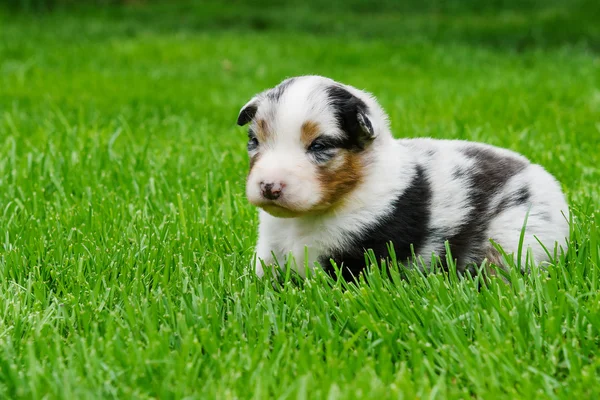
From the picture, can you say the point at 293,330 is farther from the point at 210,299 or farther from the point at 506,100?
the point at 506,100

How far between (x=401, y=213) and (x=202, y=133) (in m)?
3.68

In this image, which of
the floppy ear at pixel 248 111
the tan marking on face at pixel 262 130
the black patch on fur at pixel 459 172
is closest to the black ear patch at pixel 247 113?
the floppy ear at pixel 248 111

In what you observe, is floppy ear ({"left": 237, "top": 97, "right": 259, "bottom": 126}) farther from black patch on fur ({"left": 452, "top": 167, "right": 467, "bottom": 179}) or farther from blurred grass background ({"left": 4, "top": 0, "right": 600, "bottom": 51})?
blurred grass background ({"left": 4, "top": 0, "right": 600, "bottom": 51})

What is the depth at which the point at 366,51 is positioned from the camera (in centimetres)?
1267

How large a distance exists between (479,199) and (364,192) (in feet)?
2.02

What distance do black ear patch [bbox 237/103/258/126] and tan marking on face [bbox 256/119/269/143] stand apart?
0.70 ft

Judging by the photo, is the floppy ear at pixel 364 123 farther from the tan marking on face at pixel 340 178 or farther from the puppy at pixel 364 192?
the tan marking on face at pixel 340 178

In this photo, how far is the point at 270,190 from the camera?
3365 millimetres

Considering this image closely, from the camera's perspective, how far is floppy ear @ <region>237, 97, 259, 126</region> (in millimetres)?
3809

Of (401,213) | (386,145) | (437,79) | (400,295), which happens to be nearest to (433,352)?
(400,295)

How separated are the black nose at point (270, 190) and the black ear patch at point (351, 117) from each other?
18.7 inches

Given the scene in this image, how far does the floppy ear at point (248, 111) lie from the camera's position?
12.5ft

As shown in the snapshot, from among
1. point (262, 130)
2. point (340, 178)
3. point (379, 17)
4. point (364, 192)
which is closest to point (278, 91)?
point (262, 130)

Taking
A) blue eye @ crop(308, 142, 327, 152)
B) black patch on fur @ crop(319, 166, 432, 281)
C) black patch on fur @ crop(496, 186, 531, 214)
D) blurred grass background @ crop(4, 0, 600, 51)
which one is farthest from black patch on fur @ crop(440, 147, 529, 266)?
blurred grass background @ crop(4, 0, 600, 51)
